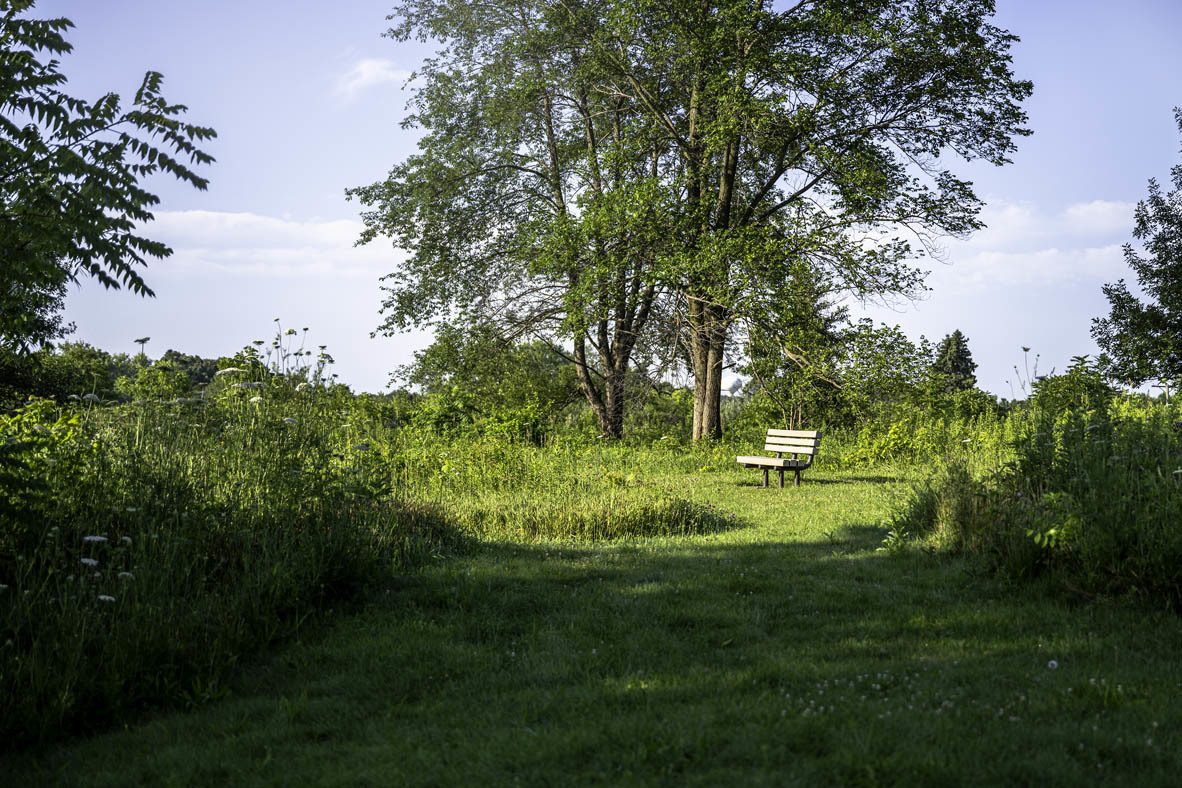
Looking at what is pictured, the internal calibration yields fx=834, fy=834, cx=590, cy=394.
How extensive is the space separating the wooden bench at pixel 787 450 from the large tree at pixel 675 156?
356 centimetres

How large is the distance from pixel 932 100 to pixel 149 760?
18.6 meters

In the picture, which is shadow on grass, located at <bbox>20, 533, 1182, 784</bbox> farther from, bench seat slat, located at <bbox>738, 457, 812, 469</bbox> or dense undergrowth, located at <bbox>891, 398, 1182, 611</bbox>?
bench seat slat, located at <bbox>738, 457, 812, 469</bbox>

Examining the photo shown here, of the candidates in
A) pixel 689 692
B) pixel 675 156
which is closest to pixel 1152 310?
pixel 675 156

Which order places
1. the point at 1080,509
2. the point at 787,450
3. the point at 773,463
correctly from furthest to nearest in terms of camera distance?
the point at 787,450 → the point at 773,463 → the point at 1080,509

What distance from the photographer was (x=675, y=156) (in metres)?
21.8

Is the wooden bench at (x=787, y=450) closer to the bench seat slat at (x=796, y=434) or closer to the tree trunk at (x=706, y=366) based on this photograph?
the bench seat slat at (x=796, y=434)

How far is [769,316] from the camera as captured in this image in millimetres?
17172

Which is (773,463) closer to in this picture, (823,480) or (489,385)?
(823,480)

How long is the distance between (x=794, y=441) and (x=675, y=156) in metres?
10.3

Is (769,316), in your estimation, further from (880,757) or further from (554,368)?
(880,757)

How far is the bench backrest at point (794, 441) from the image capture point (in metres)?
14.0

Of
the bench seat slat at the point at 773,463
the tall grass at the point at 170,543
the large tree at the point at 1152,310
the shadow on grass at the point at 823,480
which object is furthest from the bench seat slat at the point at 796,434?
the large tree at the point at 1152,310

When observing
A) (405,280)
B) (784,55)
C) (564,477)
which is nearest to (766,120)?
(784,55)

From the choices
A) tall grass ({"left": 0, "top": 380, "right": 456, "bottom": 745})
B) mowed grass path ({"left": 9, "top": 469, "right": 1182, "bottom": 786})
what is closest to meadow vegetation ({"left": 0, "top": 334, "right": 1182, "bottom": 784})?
tall grass ({"left": 0, "top": 380, "right": 456, "bottom": 745})
